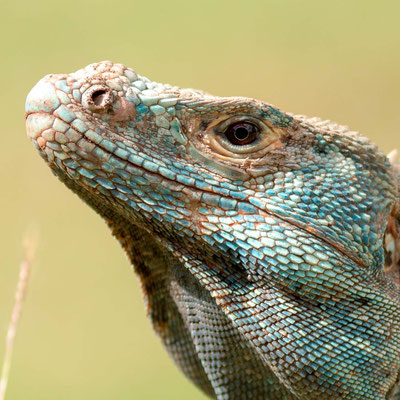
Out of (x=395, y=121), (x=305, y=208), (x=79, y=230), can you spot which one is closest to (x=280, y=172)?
(x=305, y=208)

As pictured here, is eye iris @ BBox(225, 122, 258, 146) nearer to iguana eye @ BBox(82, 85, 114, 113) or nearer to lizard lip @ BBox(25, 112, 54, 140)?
iguana eye @ BBox(82, 85, 114, 113)

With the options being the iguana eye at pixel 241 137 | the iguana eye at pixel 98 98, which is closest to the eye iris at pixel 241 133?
the iguana eye at pixel 241 137

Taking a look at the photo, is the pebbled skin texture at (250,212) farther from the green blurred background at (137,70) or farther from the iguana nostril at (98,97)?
the green blurred background at (137,70)

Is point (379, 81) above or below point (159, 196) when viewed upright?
above

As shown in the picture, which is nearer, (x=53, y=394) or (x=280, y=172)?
(x=280, y=172)

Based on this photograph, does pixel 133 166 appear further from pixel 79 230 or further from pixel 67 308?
pixel 79 230

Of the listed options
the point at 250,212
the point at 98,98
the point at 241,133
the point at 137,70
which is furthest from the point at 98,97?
the point at 137,70

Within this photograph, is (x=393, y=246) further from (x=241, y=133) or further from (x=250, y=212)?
(x=241, y=133)
